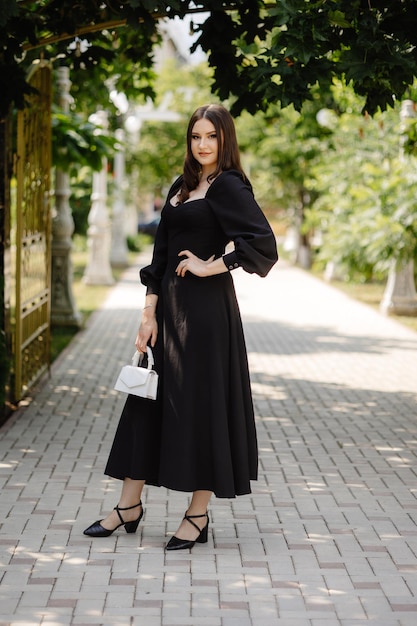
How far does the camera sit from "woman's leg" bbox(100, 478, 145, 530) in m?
5.13

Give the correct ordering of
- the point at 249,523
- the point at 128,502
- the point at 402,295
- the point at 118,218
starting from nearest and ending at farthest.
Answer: the point at 128,502 < the point at 249,523 < the point at 402,295 < the point at 118,218

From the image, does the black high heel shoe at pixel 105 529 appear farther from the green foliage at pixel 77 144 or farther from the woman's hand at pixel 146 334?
the green foliage at pixel 77 144

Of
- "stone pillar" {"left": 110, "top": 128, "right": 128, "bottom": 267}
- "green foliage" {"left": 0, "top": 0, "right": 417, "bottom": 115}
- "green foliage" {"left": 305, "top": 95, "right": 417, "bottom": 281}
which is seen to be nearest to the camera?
"green foliage" {"left": 0, "top": 0, "right": 417, "bottom": 115}

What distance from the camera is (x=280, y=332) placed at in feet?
50.6

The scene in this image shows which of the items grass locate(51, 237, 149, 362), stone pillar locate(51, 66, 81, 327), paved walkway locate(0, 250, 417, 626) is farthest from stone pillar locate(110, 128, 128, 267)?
paved walkway locate(0, 250, 417, 626)

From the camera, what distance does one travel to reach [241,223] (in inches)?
190

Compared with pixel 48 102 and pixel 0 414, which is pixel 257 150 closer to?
pixel 48 102

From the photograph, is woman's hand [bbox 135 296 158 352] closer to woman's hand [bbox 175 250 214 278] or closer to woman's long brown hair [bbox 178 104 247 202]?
woman's hand [bbox 175 250 214 278]

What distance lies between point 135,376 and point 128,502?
72 centimetres

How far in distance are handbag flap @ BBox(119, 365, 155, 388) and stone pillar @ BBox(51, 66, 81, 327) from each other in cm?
1035

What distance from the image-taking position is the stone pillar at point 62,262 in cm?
1505

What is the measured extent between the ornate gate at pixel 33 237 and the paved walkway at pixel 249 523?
37 centimetres

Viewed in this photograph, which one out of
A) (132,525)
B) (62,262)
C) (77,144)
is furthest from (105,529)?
(62,262)

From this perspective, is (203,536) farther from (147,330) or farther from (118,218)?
(118,218)
